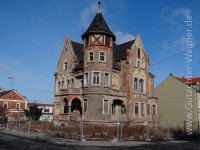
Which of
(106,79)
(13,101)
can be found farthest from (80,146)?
(13,101)

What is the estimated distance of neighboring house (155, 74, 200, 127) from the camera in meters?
48.1

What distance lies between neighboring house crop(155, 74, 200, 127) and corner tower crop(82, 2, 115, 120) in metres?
16.9

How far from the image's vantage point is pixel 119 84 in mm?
39625

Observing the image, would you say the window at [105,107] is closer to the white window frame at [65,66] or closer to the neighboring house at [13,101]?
the white window frame at [65,66]

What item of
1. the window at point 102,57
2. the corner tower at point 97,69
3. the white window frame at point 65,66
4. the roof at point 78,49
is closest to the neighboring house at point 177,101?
the corner tower at point 97,69

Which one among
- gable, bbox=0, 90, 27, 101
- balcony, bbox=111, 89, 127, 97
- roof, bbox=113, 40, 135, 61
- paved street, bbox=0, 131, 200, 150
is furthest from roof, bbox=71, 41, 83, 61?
gable, bbox=0, 90, 27, 101

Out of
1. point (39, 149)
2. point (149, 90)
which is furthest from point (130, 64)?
point (39, 149)

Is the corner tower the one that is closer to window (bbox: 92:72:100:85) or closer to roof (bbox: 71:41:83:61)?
window (bbox: 92:72:100:85)

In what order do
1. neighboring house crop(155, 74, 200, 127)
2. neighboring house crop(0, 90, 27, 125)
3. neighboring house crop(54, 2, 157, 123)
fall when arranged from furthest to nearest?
neighboring house crop(0, 90, 27, 125) → neighboring house crop(155, 74, 200, 127) → neighboring house crop(54, 2, 157, 123)

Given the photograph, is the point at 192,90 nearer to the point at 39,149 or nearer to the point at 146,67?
the point at 146,67

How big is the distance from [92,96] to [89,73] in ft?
10.6

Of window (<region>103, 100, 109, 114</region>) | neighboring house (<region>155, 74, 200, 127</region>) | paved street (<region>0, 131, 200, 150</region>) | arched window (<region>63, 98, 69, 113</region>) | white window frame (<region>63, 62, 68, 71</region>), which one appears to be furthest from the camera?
neighboring house (<region>155, 74, 200, 127</region>)

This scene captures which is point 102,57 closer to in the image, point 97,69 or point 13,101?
point 97,69

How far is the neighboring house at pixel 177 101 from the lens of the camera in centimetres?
4812
